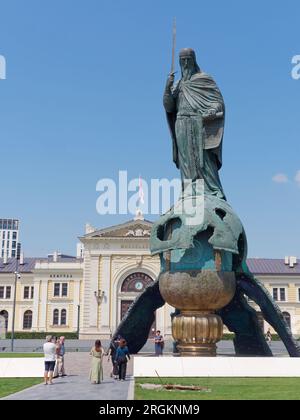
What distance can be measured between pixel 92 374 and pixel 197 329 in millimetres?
4369

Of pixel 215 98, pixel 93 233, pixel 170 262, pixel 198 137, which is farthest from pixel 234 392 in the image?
pixel 93 233

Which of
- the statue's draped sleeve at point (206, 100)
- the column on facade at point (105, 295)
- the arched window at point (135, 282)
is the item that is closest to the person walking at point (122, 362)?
the statue's draped sleeve at point (206, 100)

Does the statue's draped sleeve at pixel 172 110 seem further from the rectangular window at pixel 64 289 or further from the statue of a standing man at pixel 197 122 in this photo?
the rectangular window at pixel 64 289

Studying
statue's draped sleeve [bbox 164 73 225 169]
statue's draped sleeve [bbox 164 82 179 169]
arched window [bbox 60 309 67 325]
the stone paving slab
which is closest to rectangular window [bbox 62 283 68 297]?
arched window [bbox 60 309 67 325]

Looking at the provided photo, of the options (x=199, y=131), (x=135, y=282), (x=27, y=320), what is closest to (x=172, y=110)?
(x=199, y=131)

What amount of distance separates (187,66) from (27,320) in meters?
54.1

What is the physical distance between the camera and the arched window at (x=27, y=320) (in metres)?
66.3

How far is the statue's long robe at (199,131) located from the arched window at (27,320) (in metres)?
52.5

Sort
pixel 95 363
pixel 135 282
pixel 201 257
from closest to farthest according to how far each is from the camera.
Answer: pixel 95 363 < pixel 201 257 < pixel 135 282

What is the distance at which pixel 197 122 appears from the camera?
18781 millimetres

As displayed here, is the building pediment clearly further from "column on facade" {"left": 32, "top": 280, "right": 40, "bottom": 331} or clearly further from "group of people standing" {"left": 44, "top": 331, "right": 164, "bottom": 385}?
"group of people standing" {"left": 44, "top": 331, "right": 164, "bottom": 385}

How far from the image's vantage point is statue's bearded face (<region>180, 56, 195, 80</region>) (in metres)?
19.2

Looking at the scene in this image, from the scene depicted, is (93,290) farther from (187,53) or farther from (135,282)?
(187,53)
